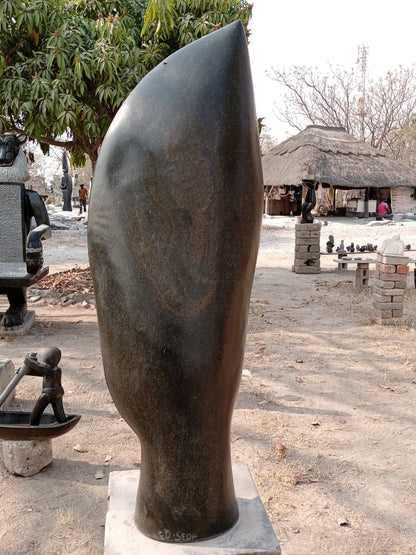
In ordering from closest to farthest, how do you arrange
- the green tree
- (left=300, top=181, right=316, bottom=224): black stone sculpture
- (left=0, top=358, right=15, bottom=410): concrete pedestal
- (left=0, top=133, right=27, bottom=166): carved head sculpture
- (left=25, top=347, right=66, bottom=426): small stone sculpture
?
(left=25, top=347, right=66, bottom=426): small stone sculpture < (left=0, top=358, right=15, bottom=410): concrete pedestal < (left=0, top=133, right=27, bottom=166): carved head sculpture < the green tree < (left=300, top=181, right=316, bottom=224): black stone sculpture

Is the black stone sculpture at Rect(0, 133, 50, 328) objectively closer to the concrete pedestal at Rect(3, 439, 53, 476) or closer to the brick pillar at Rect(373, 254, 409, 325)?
the concrete pedestal at Rect(3, 439, 53, 476)

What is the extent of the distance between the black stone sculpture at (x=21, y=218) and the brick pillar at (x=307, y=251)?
5846 mm

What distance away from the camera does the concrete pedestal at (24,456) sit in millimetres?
2918

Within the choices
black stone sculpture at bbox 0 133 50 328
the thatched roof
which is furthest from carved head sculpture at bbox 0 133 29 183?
the thatched roof

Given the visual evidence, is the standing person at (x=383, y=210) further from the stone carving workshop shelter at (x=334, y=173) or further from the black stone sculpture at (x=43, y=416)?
the black stone sculpture at (x=43, y=416)

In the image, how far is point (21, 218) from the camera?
548 centimetres

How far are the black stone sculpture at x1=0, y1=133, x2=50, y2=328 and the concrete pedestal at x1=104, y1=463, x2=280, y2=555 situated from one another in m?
3.45

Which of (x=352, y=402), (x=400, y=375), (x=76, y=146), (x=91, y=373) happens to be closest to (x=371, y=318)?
(x=400, y=375)

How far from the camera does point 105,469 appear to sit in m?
3.04

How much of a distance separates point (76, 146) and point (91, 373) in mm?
4817

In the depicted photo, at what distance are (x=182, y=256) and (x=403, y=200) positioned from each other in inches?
963

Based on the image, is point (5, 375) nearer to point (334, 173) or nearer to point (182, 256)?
point (182, 256)

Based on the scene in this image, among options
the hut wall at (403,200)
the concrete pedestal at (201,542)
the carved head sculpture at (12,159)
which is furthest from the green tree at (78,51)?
the hut wall at (403,200)

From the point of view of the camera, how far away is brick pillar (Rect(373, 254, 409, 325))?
20.8 feet
